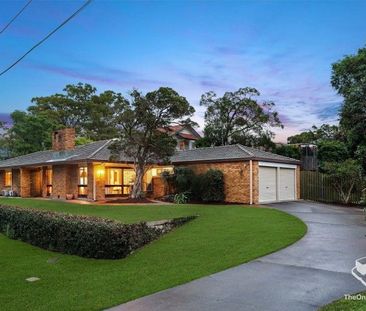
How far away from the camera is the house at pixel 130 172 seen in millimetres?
22125

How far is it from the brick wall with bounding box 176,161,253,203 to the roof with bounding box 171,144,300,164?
41cm

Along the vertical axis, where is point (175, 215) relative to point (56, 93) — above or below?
below

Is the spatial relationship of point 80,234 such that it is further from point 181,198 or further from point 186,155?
point 186,155

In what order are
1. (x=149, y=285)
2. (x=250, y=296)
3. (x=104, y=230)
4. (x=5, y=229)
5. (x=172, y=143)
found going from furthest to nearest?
(x=172, y=143)
(x=5, y=229)
(x=104, y=230)
(x=149, y=285)
(x=250, y=296)

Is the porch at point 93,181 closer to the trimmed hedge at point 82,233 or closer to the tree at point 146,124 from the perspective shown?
the tree at point 146,124

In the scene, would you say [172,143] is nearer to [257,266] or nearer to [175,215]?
[175,215]

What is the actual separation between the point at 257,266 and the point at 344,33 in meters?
13.2

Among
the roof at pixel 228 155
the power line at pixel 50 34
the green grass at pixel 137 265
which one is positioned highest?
the power line at pixel 50 34

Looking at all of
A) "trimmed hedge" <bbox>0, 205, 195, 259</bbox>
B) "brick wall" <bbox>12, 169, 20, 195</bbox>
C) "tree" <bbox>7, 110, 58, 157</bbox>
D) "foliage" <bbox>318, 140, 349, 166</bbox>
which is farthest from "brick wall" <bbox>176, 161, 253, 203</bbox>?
"tree" <bbox>7, 110, 58, 157</bbox>

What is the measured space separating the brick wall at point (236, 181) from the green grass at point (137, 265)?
25.6ft

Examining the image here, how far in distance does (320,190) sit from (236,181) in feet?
20.0

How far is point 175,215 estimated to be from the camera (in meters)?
15.2

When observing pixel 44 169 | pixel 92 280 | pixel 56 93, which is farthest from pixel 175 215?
pixel 56 93

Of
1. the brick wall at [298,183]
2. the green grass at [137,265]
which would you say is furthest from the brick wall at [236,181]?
the green grass at [137,265]
